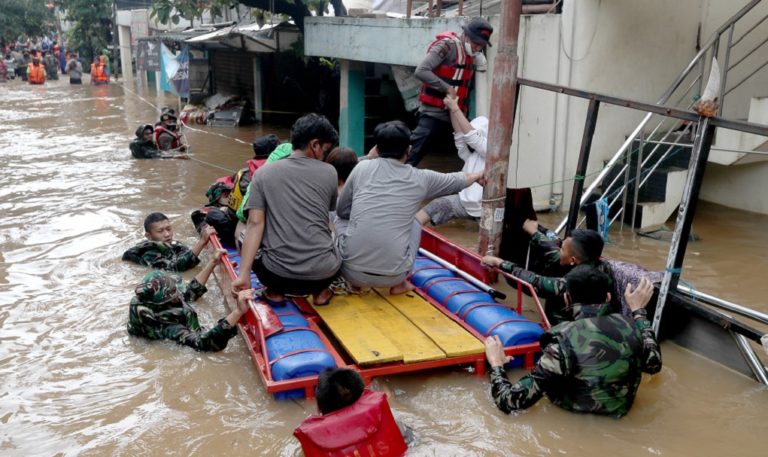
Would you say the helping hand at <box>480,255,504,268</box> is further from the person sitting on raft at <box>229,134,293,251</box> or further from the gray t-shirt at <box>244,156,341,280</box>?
the person sitting on raft at <box>229,134,293,251</box>

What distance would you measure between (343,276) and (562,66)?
452 cm

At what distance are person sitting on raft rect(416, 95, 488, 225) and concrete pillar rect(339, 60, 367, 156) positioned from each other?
5121mm

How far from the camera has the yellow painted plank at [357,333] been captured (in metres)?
4.17

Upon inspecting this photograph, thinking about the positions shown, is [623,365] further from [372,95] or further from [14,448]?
[372,95]

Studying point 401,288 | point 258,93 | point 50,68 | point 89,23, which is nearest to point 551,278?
point 401,288

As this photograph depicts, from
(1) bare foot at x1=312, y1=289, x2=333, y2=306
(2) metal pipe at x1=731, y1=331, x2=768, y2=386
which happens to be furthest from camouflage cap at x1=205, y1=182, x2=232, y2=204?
(2) metal pipe at x1=731, y1=331, x2=768, y2=386

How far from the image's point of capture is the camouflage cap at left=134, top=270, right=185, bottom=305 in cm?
491

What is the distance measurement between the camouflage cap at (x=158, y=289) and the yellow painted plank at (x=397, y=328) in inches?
50.0

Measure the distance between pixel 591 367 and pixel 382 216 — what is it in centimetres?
173

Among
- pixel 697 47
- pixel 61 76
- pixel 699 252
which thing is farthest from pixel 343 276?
pixel 61 76

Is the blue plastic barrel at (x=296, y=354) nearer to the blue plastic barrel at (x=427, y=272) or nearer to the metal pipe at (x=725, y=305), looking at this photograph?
the blue plastic barrel at (x=427, y=272)

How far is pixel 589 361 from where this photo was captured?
3.74m

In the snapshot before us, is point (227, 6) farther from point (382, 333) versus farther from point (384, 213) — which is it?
point (382, 333)

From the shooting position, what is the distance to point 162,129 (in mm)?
12539
